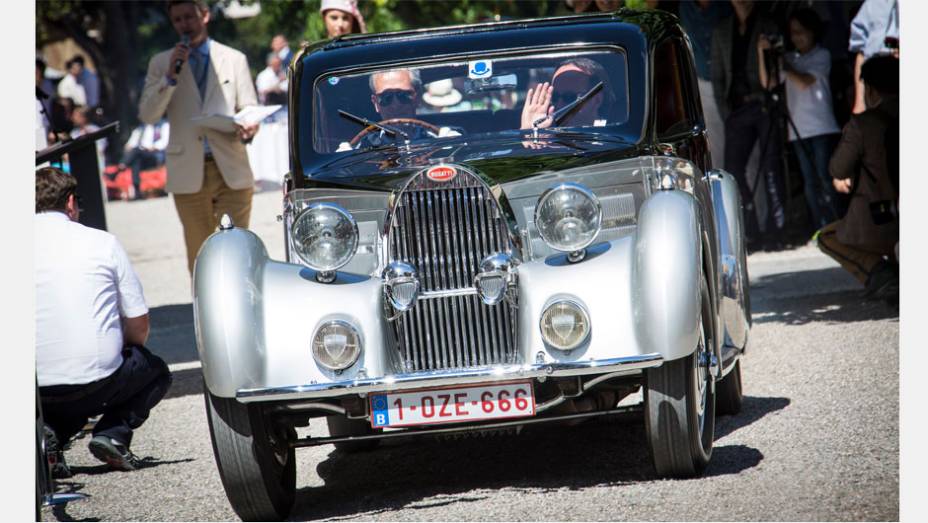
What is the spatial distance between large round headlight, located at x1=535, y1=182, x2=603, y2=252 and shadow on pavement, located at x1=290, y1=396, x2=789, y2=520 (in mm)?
906

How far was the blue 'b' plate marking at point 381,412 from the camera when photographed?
514 centimetres

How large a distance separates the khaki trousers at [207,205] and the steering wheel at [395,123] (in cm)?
376

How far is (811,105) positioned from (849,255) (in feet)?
10.1

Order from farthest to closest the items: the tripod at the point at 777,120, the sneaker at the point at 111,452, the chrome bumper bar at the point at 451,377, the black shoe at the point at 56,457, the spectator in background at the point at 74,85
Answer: the spectator in background at the point at 74,85, the tripod at the point at 777,120, the sneaker at the point at 111,452, the black shoe at the point at 56,457, the chrome bumper bar at the point at 451,377

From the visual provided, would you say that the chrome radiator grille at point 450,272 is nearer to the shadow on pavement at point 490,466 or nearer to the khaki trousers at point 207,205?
the shadow on pavement at point 490,466

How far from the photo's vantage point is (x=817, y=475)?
528cm

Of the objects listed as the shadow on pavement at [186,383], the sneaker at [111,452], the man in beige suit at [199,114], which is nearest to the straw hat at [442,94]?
the sneaker at [111,452]

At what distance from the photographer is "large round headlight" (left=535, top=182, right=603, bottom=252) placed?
206 inches

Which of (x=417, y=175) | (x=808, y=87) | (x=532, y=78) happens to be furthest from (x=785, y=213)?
(x=417, y=175)

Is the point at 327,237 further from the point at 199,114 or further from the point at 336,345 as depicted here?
the point at 199,114

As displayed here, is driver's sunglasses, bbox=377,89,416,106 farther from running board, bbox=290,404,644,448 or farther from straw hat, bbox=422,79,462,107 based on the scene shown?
running board, bbox=290,404,644,448

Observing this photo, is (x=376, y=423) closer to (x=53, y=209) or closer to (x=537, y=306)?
(x=537, y=306)

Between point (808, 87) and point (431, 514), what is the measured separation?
27.7 feet

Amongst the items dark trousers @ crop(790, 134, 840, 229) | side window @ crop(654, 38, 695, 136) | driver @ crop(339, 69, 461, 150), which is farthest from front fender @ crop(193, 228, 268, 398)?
dark trousers @ crop(790, 134, 840, 229)
